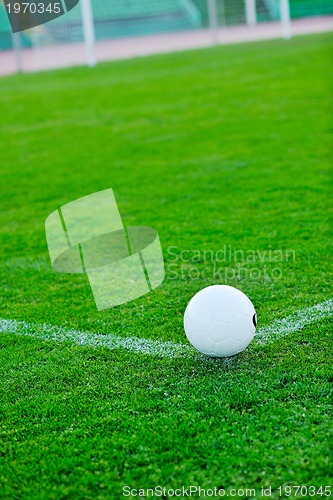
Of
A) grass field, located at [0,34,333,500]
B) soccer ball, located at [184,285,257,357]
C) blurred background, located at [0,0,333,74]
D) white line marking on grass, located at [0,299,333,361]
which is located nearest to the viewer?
grass field, located at [0,34,333,500]

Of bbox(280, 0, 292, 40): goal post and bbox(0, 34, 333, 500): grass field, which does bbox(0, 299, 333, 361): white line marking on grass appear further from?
bbox(280, 0, 292, 40): goal post

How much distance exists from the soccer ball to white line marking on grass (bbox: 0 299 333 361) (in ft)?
0.69

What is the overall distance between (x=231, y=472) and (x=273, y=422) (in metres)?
0.43

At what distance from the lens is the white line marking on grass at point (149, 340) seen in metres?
4.07

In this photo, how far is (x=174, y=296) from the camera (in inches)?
193

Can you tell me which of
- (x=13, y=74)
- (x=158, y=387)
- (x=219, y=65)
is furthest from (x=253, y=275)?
(x=13, y=74)

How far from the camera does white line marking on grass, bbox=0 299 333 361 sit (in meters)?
4.07

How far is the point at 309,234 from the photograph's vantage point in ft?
19.5

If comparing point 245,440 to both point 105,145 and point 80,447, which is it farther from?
point 105,145

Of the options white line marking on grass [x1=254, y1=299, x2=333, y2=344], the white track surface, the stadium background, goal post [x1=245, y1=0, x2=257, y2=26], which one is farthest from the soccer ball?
goal post [x1=245, y1=0, x2=257, y2=26]

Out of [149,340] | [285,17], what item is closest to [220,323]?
[149,340]

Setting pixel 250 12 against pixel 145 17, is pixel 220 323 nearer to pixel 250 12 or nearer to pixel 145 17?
pixel 250 12

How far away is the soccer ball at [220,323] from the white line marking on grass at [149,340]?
0.21 m

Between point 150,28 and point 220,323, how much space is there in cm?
2014
